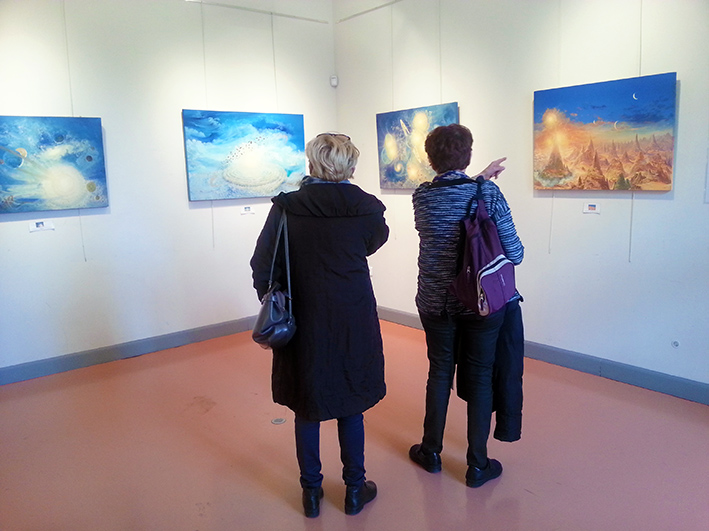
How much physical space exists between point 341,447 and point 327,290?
0.74 m

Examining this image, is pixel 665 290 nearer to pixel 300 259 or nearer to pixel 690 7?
pixel 690 7

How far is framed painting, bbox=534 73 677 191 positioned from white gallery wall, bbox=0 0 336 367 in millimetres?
2667

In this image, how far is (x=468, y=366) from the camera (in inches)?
102

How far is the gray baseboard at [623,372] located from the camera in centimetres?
363

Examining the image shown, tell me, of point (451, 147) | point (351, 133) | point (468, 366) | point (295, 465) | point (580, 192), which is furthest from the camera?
point (351, 133)

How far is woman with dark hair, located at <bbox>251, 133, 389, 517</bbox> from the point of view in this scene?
7.34 feet

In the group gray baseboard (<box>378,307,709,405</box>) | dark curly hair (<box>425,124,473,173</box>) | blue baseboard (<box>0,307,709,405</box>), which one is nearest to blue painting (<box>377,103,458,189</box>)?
blue baseboard (<box>0,307,709,405</box>)

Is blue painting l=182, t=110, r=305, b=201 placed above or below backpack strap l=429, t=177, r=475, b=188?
above

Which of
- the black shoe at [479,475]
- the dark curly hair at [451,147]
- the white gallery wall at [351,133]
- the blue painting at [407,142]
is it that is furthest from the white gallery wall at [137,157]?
the black shoe at [479,475]

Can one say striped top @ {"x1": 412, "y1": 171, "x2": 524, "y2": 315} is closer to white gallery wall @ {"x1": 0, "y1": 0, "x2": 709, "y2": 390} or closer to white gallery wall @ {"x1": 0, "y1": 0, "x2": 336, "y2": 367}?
white gallery wall @ {"x1": 0, "y1": 0, "x2": 709, "y2": 390}

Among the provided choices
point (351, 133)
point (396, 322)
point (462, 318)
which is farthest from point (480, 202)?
point (351, 133)

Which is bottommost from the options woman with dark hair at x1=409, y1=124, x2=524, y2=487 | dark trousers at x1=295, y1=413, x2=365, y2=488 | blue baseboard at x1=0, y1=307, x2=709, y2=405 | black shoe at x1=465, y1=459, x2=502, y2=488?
black shoe at x1=465, y1=459, x2=502, y2=488

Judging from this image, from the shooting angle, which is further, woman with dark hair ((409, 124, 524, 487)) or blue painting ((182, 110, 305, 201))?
blue painting ((182, 110, 305, 201))

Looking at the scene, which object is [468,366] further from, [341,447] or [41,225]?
[41,225]
